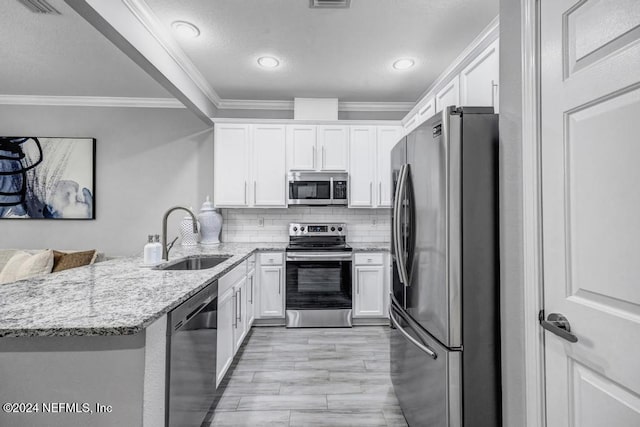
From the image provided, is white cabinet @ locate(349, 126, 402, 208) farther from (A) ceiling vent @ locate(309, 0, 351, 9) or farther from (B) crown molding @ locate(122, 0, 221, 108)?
(B) crown molding @ locate(122, 0, 221, 108)

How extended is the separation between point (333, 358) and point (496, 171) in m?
2.12

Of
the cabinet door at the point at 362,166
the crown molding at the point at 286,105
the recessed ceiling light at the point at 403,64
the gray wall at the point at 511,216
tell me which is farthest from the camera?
the crown molding at the point at 286,105

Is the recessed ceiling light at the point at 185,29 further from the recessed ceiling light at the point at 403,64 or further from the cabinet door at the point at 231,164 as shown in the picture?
the recessed ceiling light at the point at 403,64

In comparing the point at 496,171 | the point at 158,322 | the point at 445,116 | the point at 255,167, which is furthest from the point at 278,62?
the point at 158,322

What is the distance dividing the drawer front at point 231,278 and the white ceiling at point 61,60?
2.12m

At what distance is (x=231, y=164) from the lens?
3713 millimetres

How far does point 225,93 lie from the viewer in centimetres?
371

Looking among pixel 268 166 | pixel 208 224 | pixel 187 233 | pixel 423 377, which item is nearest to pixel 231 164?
pixel 268 166

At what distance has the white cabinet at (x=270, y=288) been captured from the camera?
3463 millimetres

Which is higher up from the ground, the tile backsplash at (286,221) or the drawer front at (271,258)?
the tile backsplash at (286,221)

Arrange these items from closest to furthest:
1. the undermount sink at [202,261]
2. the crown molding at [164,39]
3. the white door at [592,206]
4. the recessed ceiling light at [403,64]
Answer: the white door at [592,206]
the crown molding at [164,39]
the undermount sink at [202,261]
the recessed ceiling light at [403,64]

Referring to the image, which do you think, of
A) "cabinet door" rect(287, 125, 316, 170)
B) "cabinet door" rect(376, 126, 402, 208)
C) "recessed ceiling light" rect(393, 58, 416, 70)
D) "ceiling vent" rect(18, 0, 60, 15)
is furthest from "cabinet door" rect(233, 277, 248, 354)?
"recessed ceiling light" rect(393, 58, 416, 70)

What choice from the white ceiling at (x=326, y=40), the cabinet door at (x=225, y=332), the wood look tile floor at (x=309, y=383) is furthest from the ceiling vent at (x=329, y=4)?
the wood look tile floor at (x=309, y=383)

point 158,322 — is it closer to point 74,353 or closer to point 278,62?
point 74,353
